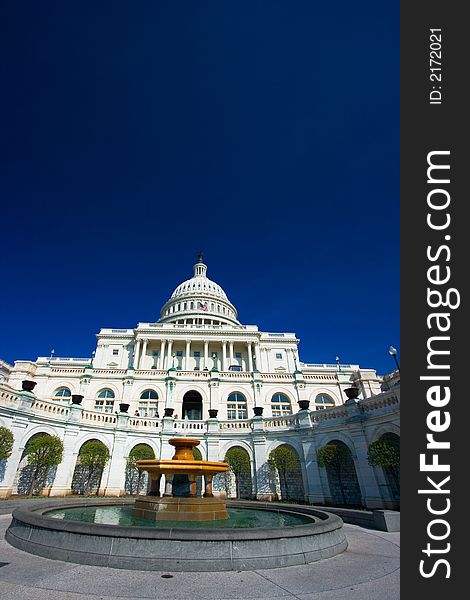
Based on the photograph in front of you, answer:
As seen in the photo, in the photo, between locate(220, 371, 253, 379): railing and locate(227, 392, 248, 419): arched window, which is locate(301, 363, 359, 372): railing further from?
locate(227, 392, 248, 419): arched window

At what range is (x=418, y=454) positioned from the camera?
5.96m

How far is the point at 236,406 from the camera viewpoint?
45219 mm

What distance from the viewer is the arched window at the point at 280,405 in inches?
1780

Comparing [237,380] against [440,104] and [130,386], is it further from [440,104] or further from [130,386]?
[440,104]

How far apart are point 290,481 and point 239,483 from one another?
182 inches

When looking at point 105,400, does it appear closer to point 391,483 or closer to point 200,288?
point 391,483

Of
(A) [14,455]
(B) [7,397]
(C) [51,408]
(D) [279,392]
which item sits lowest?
(A) [14,455]

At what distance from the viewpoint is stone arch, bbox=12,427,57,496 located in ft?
71.6

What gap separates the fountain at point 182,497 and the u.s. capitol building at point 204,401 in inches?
476

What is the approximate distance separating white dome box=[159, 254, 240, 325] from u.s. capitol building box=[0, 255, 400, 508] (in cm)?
38

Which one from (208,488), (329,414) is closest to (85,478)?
(208,488)

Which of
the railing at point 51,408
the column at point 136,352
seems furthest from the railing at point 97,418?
the column at point 136,352

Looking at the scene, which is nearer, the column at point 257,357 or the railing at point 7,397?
the railing at point 7,397

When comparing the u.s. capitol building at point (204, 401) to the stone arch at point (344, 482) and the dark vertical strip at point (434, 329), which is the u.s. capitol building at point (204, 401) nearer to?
the stone arch at point (344, 482)
